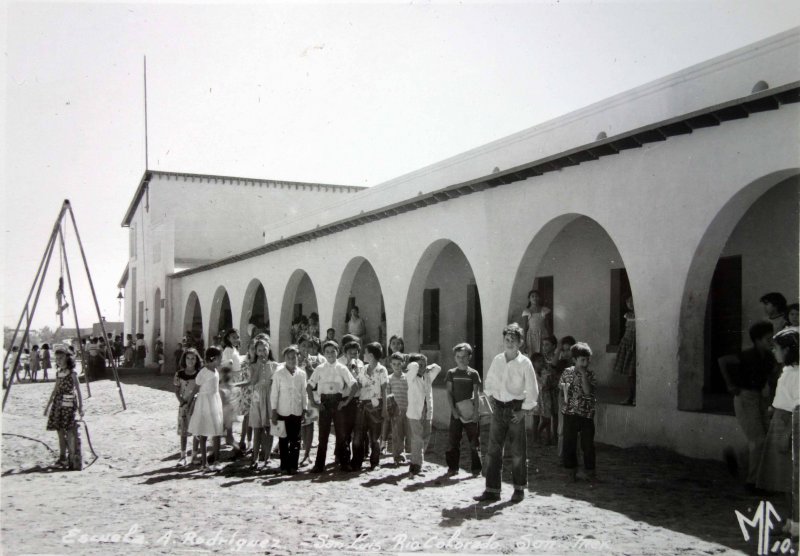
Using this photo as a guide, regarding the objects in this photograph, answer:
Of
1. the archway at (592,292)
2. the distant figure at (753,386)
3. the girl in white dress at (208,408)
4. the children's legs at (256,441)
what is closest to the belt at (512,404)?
the distant figure at (753,386)

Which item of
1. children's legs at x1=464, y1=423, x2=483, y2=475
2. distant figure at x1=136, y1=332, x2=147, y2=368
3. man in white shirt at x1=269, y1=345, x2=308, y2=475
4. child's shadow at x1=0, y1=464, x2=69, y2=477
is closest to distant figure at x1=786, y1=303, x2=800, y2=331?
children's legs at x1=464, y1=423, x2=483, y2=475

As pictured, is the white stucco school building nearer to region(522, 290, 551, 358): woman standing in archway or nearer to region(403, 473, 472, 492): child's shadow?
region(522, 290, 551, 358): woman standing in archway

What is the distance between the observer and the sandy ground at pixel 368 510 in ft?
18.1

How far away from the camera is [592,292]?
489 inches

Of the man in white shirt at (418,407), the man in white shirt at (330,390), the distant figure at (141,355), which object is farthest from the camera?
the distant figure at (141,355)

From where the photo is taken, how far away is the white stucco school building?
312 inches

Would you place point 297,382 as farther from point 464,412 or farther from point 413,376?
point 464,412

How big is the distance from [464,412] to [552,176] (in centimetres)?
395

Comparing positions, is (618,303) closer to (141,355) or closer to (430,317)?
(430,317)

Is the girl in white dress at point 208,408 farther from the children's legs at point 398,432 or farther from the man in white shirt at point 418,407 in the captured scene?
the man in white shirt at point 418,407

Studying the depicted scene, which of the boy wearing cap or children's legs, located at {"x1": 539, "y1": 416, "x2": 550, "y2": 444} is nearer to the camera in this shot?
the boy wearing cap

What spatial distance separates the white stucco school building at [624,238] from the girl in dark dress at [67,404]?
548 cm

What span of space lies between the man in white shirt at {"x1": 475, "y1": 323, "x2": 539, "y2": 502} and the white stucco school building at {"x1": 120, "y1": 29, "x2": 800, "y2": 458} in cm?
231

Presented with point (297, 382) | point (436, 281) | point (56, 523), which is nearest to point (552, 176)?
point (297, 382)
